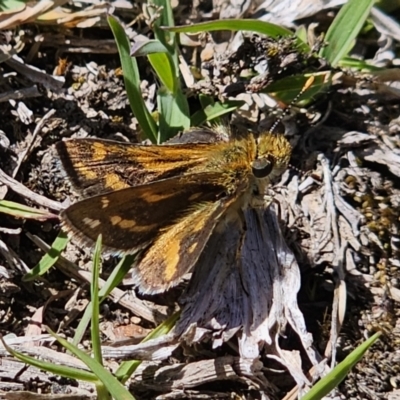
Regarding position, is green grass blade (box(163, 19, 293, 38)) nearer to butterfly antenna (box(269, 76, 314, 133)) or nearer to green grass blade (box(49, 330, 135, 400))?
butterfly antenna (box(269, 76, 314, 133))

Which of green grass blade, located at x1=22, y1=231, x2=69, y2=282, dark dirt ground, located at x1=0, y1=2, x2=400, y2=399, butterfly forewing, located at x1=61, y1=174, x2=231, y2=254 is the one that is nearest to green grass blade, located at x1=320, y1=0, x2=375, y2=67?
dark dirt ground, located at x1=0, y1=2, x2=400, y2=399

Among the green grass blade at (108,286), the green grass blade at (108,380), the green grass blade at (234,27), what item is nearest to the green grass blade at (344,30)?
the green grass blade at (234,27)

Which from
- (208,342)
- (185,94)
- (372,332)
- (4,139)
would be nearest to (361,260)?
(372,332)

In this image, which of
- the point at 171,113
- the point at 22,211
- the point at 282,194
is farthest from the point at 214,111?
the point at 22,211

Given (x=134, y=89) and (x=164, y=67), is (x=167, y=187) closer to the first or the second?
(x=134, y=89)

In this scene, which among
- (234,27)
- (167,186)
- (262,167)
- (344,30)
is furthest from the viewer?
(344,30)

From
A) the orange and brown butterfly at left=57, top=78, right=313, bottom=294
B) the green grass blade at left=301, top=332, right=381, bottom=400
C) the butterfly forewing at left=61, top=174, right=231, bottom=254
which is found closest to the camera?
the green grass blade at left=301, top=332, right=381, bottom=400
